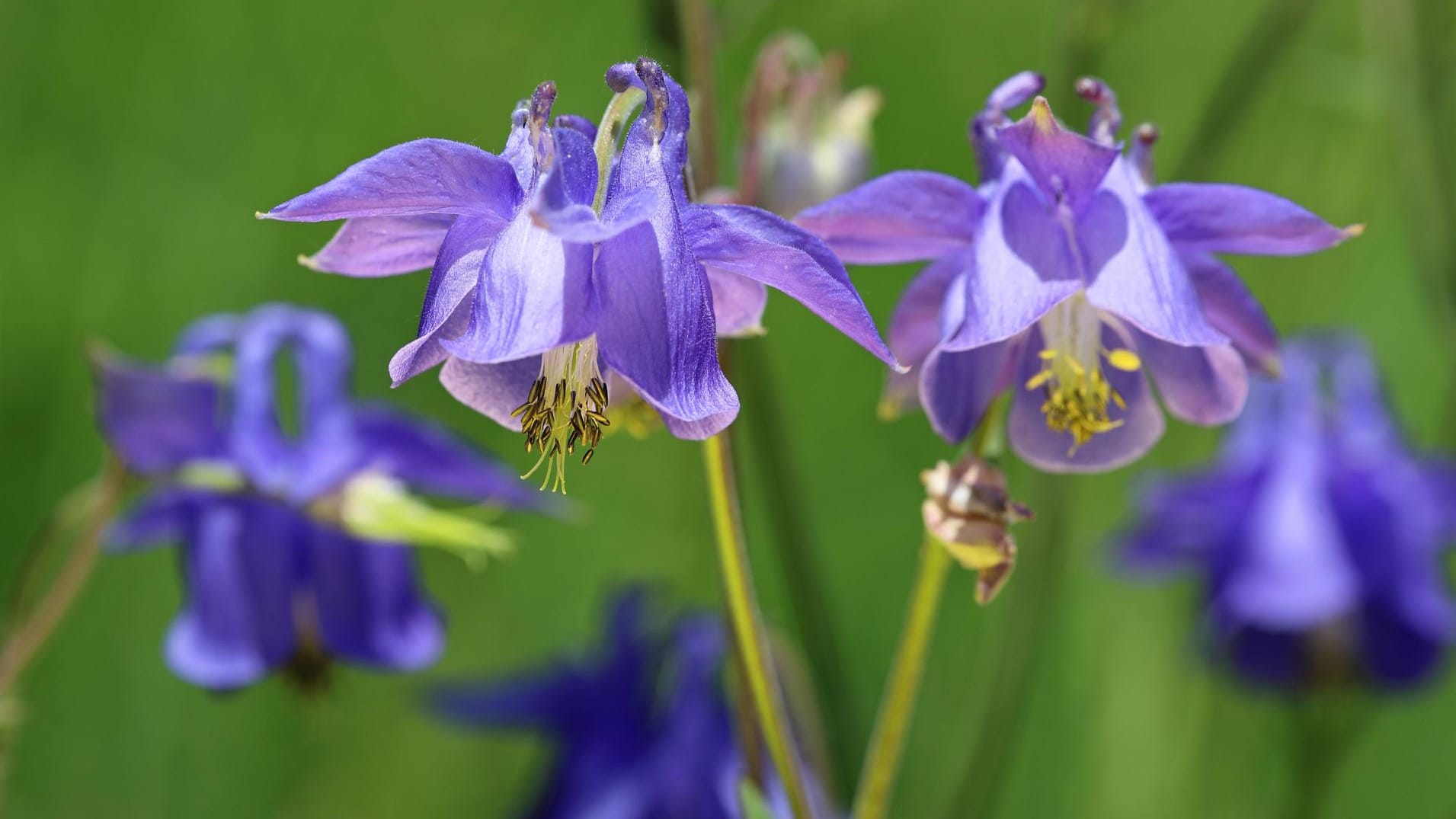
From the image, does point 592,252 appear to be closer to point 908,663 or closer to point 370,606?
point 908,663

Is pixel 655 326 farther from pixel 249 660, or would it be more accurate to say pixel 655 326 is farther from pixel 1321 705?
pixel 1321 705

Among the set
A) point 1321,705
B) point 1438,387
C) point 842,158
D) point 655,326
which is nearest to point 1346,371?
point 1321,705

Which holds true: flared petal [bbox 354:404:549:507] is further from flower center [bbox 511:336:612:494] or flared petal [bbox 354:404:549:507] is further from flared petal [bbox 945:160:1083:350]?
flared petal [bbox 945:160:1083:350]

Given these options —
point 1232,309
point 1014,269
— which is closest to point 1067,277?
point 1014,269

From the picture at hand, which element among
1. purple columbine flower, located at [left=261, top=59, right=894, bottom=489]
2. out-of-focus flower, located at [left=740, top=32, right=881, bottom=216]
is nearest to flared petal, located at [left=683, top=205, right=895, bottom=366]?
Result: purple columbine flower, located at [left=261, top=59, right=894, bottom=489]

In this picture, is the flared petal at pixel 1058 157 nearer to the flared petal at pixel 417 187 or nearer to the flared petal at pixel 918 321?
the flared petal at pixel 918 321
